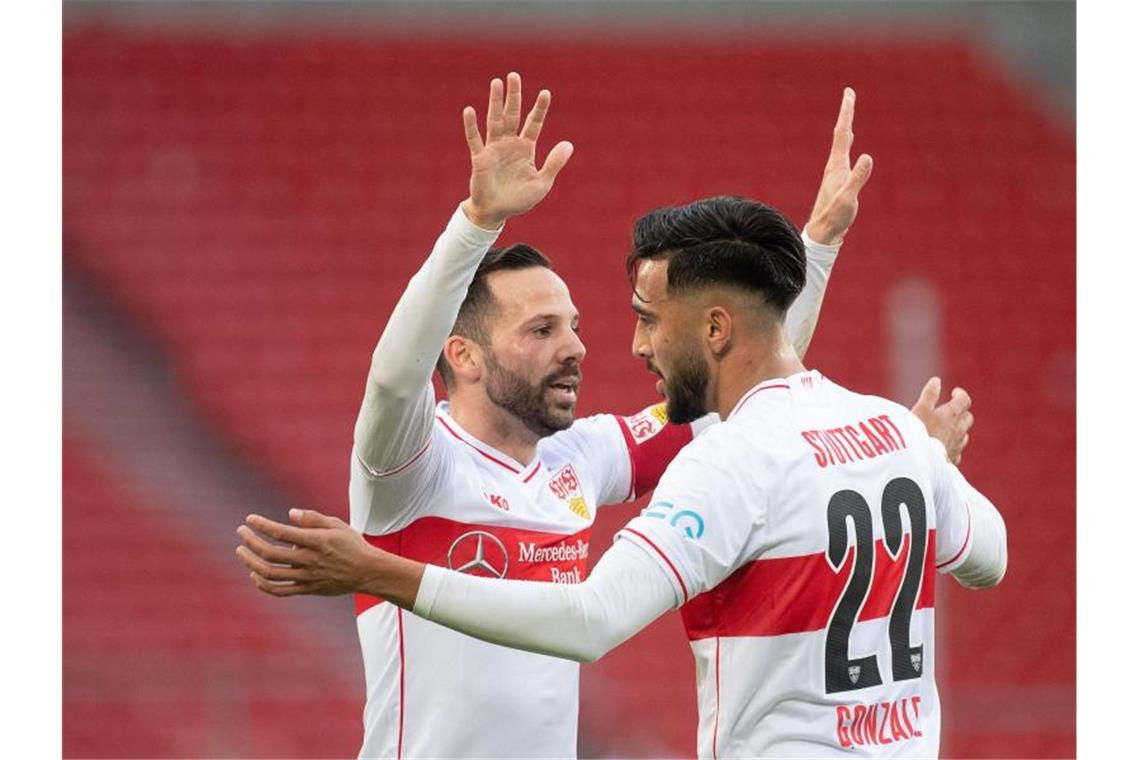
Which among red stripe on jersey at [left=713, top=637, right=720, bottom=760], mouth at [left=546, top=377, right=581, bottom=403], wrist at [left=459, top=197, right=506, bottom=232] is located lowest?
red stripe on jersey at [left=713, top=637, right=720, bottom=760]

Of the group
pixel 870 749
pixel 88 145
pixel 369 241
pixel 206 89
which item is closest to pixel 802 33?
pixel 369 241

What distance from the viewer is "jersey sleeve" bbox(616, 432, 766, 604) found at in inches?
96.1

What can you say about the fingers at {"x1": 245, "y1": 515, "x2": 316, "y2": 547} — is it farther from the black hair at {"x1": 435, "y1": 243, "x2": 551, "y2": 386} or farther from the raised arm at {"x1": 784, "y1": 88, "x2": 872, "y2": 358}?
the raised arm at {"x1": 784, "y1": 88, "x2": 872, "y2": 358}

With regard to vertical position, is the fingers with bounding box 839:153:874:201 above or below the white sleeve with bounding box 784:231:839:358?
above

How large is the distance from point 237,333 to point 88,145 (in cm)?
141

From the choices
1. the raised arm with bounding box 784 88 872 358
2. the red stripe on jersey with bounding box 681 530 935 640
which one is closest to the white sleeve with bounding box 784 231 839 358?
the raised arm with bounding box 784 88 872 358

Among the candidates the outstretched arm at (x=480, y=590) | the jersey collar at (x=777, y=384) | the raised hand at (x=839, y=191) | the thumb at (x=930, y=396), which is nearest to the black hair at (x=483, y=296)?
the raised hand at (x=839, y=191)

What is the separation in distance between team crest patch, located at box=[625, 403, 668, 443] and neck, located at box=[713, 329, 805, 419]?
49.6 inches

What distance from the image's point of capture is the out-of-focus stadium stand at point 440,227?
8.17 meters

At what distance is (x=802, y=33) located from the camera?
8.85m

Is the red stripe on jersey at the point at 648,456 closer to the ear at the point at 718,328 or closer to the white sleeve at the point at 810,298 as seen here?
the white sleeve at the point at 810,298

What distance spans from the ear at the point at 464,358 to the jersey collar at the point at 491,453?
113 mm

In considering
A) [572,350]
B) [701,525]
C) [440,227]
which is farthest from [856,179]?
[440,227]

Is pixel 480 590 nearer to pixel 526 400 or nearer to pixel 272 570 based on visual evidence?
pixel 272 570
